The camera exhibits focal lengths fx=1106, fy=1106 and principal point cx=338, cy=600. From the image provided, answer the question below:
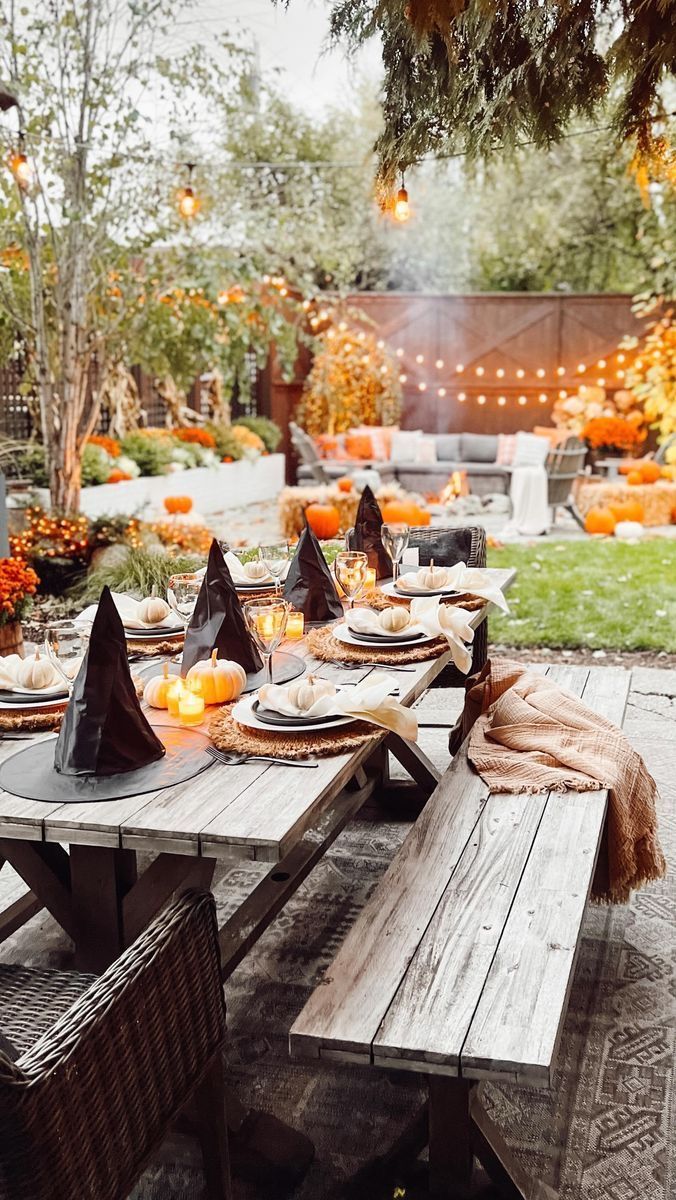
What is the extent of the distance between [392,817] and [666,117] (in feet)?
8.00

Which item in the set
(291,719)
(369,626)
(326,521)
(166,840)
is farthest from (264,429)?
(166,840)

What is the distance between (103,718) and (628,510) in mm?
8459

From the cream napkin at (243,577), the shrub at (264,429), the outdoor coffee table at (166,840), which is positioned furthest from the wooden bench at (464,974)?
the shrub at (264,429)

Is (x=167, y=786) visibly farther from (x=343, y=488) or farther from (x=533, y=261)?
(x=533, y=261)

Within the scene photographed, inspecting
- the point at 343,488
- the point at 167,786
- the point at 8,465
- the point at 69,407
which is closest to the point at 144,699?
the point at 167,786

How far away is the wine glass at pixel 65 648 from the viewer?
2.49m

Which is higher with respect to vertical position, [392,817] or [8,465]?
[8,465]

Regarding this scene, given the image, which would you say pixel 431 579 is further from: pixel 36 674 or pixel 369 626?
pixel 36 674

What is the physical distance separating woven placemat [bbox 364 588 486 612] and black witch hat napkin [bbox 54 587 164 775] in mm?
1382

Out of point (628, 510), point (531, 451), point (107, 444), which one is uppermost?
point (107, 444)

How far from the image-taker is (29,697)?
8.14 ft

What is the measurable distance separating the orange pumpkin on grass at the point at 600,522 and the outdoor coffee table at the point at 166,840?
23.8 feet

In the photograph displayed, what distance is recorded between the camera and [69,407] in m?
7.63

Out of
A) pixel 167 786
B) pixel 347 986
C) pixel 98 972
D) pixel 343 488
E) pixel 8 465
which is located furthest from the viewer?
pixel 343 488
